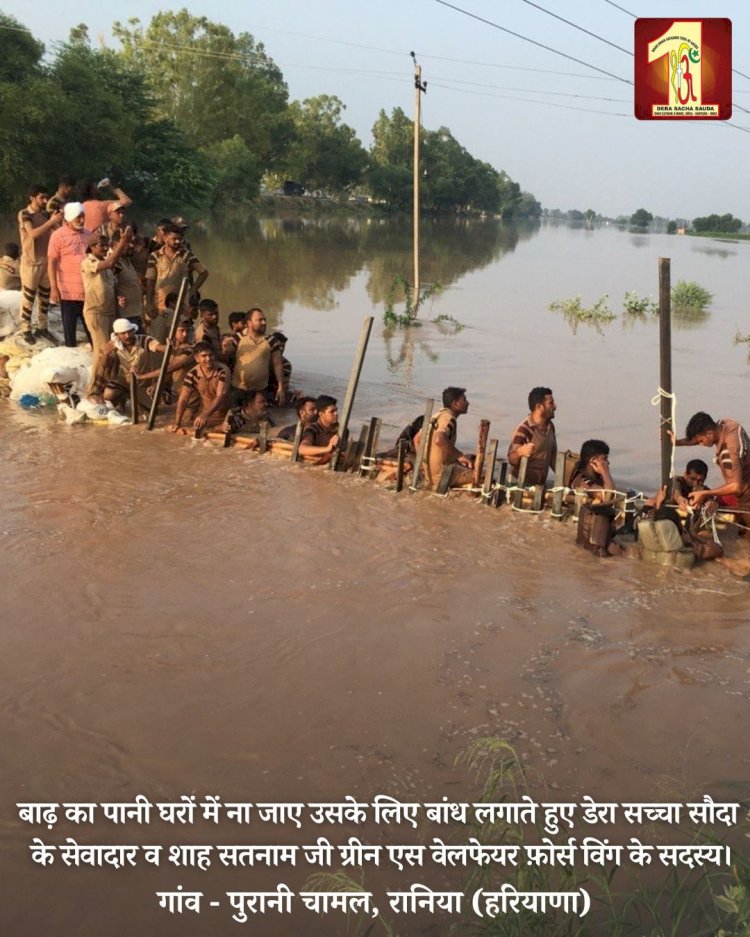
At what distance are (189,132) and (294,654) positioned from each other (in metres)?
63.3

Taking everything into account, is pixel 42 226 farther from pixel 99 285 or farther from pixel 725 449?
pixel 725 449

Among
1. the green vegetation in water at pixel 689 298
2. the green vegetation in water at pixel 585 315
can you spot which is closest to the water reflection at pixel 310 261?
the green vegetation in water at pixel 585 315

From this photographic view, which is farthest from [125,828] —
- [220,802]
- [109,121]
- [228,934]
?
[109,121]

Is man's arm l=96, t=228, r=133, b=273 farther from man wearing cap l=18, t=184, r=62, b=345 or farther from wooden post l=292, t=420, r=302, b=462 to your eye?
wooden post l=292, t=420, r=302, b=462

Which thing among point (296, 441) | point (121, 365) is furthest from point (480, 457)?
point (121, 365)

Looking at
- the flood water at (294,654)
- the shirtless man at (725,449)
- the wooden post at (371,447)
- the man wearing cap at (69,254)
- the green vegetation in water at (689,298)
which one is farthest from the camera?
the green vegetation in water at (689,298)

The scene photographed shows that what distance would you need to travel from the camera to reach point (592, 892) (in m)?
3.47

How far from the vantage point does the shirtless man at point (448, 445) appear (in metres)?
7.63

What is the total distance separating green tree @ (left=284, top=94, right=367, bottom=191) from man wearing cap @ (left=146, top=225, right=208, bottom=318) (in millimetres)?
65980

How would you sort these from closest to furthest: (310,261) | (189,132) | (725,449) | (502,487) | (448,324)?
(725,449), (502,487), (448,324), (310,261), (189,132)

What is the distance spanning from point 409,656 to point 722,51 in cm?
883

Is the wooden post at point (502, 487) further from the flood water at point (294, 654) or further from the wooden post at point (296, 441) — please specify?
the wooden post at point (296, 441)

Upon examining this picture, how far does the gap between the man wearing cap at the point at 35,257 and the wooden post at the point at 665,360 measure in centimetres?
643

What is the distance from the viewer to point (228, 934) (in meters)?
3.35
